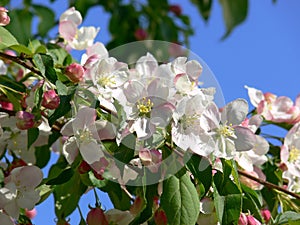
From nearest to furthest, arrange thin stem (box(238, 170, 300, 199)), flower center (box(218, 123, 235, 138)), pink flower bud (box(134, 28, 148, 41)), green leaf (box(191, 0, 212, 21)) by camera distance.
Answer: flower center (box(218, 123, 235, 138)) → thin stem (box(238, 170, 300, 199)) → green leaf (box(191, 0, 212, 21)) → pink flower bud (box(134, 28, 148, 41))

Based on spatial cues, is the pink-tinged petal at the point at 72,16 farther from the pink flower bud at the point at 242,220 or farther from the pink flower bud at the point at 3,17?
the pink flower bud at the point at 242,220

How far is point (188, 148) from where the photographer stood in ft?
3.47

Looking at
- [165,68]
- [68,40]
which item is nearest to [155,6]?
[68,40]

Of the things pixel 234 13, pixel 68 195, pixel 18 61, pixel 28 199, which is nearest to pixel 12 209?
pixel 28 199

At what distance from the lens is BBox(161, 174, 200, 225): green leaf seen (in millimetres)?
1046

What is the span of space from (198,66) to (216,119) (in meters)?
0.11

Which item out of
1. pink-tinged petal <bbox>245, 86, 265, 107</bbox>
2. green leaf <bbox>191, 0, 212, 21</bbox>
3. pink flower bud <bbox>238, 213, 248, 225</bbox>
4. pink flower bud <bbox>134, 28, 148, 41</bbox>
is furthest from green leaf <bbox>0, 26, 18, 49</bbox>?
pink flower bud <bbox>134, 28, 148, 41</bbox>

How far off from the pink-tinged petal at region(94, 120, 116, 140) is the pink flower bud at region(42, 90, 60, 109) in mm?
78

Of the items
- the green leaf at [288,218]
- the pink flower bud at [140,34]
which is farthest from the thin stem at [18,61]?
the pink flower bud at [140,34]

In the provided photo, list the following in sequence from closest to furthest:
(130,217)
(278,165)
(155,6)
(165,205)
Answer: (165,205) < (130,217) < (278,165) < (155,6)

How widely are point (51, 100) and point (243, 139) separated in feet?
1.10

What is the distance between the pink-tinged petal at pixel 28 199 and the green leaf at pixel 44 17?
1174mm

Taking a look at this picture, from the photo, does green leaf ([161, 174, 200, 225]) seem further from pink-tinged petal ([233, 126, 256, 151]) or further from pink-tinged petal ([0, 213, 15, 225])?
pink-tinged petal ([0, 213, 15, 225])

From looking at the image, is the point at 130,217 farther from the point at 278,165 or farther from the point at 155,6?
the point at 155,6
